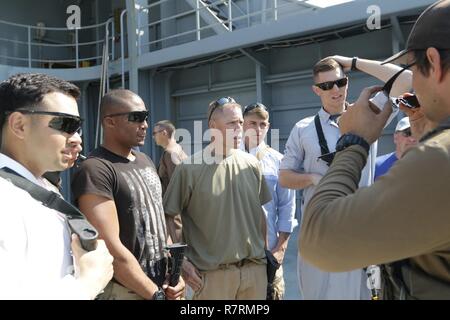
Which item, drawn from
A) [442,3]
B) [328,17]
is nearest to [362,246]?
[442,3]

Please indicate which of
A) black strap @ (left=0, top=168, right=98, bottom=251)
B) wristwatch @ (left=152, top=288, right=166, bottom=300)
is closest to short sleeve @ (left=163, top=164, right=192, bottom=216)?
wristwatch @ (left=152, top=288, right=166, bottom=300)

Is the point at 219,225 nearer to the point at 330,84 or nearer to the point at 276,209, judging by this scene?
the point at 276,209

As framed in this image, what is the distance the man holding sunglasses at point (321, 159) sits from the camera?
265 centimetres

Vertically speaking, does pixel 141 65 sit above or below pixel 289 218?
above

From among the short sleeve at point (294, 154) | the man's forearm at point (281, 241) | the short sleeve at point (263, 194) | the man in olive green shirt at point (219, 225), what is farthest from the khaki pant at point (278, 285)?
the short sleeve at point (294, 154)

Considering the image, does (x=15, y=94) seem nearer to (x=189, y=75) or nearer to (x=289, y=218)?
(x=289, y=218)

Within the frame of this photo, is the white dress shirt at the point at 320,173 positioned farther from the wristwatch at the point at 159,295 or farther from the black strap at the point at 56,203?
the black strap at the point at 56,203

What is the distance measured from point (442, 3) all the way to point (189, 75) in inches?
367

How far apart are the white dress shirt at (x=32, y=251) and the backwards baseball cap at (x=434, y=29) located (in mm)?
1141

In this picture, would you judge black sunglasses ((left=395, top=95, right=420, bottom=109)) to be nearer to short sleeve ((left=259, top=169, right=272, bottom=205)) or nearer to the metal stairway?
short sleeve ((left=259, top=169, right=272, bottom=205))

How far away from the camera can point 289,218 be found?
3631 millimetres

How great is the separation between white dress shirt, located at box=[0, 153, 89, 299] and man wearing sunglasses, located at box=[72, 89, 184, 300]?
0.82m

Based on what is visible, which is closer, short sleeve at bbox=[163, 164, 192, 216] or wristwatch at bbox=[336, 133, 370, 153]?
wristwatch at bbox=[336, 133, 370, 153]

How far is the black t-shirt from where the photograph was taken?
2.28m
